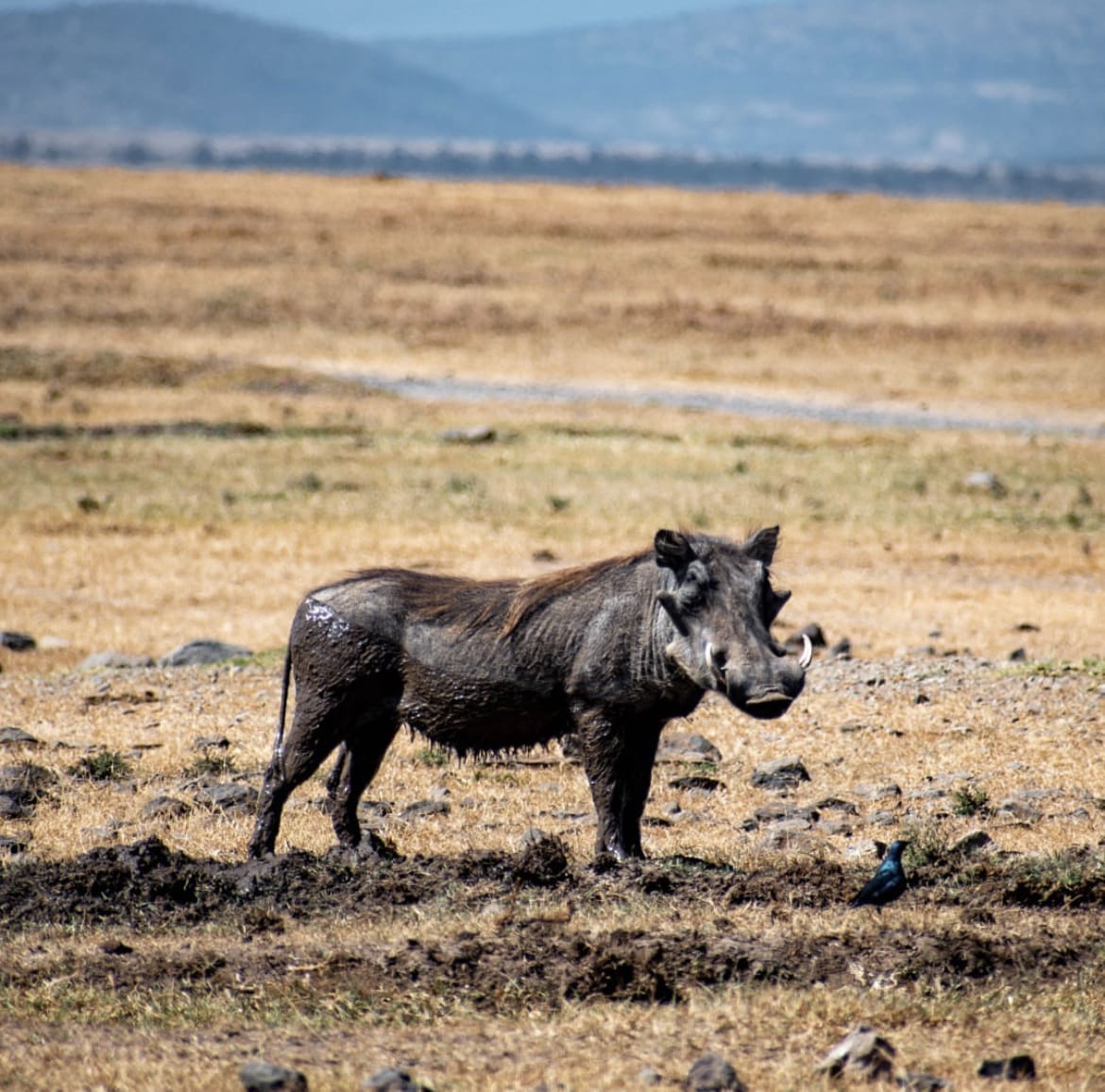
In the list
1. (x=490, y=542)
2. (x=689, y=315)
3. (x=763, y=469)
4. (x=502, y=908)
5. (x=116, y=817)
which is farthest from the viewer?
(x=689, y=315)

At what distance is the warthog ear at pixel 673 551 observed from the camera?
6582mm

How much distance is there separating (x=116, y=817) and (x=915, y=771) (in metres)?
4.04

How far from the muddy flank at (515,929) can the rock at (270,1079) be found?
76 centimetres

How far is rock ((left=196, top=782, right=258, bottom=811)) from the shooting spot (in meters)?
8.36

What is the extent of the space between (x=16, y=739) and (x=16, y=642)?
3404 millimetres

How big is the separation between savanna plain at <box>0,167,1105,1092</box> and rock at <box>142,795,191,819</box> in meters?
0.01

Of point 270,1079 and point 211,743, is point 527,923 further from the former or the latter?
point 211,743

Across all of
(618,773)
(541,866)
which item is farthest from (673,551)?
(541,866)

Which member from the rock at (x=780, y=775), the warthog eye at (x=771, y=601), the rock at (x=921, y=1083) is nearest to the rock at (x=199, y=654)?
the rock at (x=780, y=775)

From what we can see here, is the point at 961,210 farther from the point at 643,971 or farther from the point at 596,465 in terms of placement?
the point at 643,971

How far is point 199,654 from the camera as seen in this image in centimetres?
1223

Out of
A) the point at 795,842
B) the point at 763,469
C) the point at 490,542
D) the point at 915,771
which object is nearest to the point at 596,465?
the point at 763,469

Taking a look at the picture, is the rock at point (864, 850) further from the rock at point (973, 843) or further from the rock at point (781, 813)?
the rock at point (781, 813)

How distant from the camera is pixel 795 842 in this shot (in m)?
7.67
